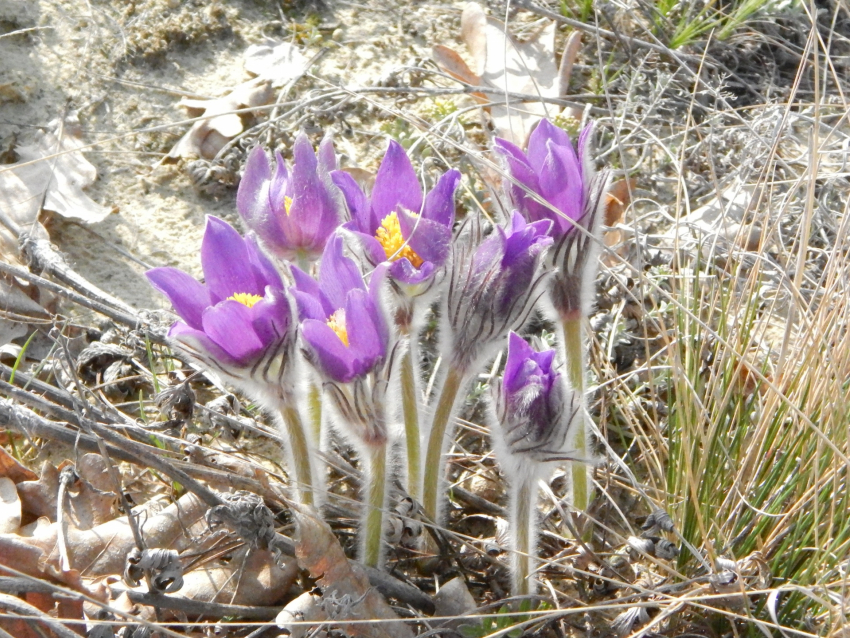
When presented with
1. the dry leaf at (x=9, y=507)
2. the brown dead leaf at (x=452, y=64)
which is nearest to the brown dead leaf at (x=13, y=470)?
the dry leaf at (x=9, y=507)

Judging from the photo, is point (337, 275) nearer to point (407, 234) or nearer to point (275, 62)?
point (407, 234)

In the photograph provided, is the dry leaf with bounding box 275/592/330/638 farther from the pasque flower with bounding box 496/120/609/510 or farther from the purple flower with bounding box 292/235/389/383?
the pasque flower with bounding box 496/120/609/510

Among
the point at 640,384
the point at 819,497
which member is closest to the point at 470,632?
the point at 819,497

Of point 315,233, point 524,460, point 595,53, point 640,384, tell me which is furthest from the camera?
point 595,53

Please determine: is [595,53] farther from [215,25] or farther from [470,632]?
[470,632]

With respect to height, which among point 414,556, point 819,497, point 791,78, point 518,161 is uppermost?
point 518,161

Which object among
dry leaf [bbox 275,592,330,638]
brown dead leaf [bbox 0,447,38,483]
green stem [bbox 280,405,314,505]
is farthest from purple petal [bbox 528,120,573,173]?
brown dead leaf [bbox 0,447,38,483]
